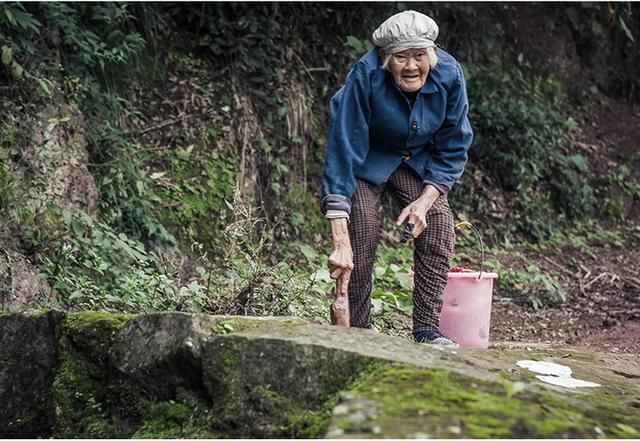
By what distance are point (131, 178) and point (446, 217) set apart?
11.2 feet

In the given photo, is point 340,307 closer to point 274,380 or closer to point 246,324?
point 246,324

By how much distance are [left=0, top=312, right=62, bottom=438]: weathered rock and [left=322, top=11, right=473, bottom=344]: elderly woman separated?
4.19 feet

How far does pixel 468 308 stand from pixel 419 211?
Result: 2.58 ft

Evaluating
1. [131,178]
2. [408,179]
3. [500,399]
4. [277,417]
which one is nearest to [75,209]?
[131,178]

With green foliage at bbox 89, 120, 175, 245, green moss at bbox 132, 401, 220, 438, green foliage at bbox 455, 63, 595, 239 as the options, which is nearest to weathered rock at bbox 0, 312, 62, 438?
green moss at bbox 132, 401, 220, 438

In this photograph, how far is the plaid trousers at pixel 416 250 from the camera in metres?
4.32

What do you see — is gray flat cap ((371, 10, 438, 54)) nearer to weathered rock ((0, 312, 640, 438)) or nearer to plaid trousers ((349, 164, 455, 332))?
plaid trousers ((349, 164, 455, 332))

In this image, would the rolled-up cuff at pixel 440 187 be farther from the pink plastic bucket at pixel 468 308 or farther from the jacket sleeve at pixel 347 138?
the pink plastic bucket at pixel 468 308

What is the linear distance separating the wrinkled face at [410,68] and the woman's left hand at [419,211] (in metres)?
0.50

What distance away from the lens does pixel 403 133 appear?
14.0 feet

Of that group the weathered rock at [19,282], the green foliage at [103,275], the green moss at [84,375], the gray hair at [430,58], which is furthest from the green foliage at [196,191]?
the green moss at [84,375]

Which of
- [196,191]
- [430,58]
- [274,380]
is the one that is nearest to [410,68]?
[430,58]

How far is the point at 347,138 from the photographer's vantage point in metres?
4.18

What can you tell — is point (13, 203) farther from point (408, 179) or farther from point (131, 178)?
point (408, 179)
